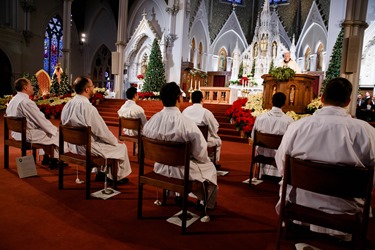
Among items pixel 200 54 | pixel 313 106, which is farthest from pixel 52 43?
pixel 313 106

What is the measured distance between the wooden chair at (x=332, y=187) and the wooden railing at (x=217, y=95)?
11.7 meters

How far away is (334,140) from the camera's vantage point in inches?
83.4

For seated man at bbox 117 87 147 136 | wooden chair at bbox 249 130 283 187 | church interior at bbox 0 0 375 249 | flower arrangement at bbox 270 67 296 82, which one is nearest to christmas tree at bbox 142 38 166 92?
church interior at bbox 0 0 375 249

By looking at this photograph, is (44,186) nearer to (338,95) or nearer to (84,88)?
(84,88)

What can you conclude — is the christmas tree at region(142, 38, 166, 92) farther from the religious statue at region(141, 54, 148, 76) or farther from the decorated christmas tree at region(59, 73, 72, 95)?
the decorated christmas tree at region(59, 73, 72, 95)

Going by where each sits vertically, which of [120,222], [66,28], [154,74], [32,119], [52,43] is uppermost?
[66,28]

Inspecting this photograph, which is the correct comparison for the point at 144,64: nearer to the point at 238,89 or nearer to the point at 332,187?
the point at 238,89

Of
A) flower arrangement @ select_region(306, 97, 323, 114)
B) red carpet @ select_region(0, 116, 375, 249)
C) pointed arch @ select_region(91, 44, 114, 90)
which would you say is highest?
pointed arch @ select_region(91, 44, 114, 90)

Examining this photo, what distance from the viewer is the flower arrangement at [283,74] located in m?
7.77

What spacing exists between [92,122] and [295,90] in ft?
20.6

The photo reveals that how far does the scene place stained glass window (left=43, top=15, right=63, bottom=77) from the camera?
20781 millimetres

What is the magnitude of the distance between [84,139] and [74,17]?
2234 centimetres

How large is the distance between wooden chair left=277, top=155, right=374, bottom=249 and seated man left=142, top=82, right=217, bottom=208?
908 mm

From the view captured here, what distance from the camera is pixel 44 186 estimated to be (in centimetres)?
377
